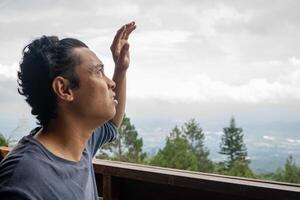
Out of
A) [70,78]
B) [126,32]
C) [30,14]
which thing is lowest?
[70,78]

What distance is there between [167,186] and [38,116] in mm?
776

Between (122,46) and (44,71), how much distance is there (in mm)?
474

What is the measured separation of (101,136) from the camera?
48.9 inches

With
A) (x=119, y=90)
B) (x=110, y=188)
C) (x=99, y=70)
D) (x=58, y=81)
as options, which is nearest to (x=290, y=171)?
(x=110, y=188)

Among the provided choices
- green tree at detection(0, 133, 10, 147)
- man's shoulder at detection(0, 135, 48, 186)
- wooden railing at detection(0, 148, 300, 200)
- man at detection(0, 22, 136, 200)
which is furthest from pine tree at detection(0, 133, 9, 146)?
man's shoulder at detection(0, 135, 48, 186)

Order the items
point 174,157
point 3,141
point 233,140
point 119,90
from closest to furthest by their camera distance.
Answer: point 119,90 → point 3,141 → point 174,157 → point 233,140

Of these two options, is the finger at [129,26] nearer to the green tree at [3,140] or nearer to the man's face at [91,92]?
the man's face at [91,92]

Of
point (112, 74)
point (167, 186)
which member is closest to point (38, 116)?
point (112, 74)

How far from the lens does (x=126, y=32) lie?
132cm

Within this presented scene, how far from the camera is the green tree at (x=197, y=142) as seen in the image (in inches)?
412

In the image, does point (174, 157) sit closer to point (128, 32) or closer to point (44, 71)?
point (128, 32)

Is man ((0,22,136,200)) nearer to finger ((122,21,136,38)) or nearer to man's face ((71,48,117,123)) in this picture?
man's face ((71,48,117,123))

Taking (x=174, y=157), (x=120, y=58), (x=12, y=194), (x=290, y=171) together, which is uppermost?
(x=120, y=58)

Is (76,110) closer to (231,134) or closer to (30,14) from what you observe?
(30,14)
